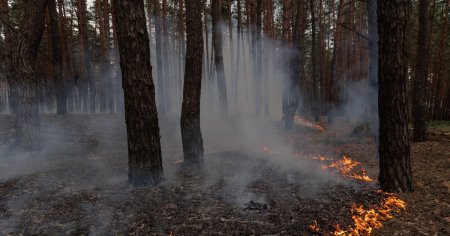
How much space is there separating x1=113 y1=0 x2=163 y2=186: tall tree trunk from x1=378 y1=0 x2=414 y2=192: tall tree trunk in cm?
467

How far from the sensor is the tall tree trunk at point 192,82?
7.58 m

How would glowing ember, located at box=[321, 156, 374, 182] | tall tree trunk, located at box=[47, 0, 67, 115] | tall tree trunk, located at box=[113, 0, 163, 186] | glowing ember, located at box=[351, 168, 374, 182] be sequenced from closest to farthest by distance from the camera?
tall tree trunk, located at box=[113, 0, 163, 186]
glowing ember, located at box=[351, 168, 374, 182]
glowing ember, located at box=[321, 156, 374, 182]
tall tree trunk, located at box=[47, 0, 67, 115]

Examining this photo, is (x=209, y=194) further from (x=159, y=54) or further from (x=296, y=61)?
(x=159, y=54)

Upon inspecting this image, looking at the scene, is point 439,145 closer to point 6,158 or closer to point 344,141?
point 344,141

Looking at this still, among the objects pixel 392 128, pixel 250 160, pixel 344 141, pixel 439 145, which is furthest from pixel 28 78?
pixel 439 145

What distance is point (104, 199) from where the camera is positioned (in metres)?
5.64

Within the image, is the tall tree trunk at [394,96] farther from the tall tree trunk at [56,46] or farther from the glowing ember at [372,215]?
the tall tree trunk at [56,46]

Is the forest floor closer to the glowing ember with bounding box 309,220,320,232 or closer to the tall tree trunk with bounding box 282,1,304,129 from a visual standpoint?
the glowing ember with bounding box 309,220,320,232

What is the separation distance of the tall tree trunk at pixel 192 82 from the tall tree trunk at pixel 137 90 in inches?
60.2

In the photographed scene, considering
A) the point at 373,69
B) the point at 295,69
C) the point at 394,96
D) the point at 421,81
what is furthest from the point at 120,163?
the point at 421,81

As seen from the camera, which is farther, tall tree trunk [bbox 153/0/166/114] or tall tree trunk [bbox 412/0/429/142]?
tall tree trunk [bbox 153/0/166/114]

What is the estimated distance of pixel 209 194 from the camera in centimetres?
605

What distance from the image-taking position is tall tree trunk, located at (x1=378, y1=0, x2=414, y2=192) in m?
5.44

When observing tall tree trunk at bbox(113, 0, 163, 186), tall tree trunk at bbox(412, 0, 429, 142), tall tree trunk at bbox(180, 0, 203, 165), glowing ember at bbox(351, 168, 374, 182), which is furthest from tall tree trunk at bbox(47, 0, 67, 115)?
tall tree trunk at bbox(412, 0, 429, 142)
